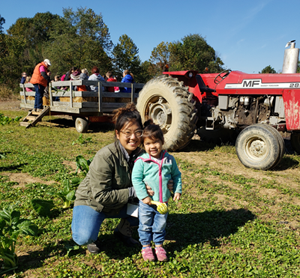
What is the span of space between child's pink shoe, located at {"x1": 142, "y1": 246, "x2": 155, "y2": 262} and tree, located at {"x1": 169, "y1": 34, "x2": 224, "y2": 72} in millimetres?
34665

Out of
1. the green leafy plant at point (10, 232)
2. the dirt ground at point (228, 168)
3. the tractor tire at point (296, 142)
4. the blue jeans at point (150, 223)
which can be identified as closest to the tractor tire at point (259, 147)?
the dirt ground at point (228, 168)

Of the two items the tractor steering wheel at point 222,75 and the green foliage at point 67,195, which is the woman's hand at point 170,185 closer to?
the green foliage at point 67,195

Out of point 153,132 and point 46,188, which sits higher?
point 153,132

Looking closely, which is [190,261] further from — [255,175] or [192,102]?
[192,102]

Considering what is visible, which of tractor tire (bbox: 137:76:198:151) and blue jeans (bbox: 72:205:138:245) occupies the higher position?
tractor tire (bbox: 137:76:198:151)

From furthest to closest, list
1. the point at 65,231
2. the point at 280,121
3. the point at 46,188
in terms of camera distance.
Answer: the point at 280,121 → the point at 46,188 → the point at 65,231

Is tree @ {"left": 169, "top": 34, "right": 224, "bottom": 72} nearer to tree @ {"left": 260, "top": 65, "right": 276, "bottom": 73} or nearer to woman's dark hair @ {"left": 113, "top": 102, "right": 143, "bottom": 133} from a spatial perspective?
tree @ {"left": 260, "top": 65, "right": 276, "bottom": 73}

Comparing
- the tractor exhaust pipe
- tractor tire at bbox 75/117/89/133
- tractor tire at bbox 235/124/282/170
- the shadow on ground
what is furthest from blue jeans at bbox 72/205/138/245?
the shadow on ground

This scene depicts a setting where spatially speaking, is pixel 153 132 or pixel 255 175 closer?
pixel 153 132

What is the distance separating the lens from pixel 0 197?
341 centimetres

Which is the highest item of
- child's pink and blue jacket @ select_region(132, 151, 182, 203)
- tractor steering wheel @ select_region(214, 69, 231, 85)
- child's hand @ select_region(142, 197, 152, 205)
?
tractor steering wheel @ select_region(214, 69, 231, 85)

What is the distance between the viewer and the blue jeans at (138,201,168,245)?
7.55 feet

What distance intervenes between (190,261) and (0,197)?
2.59m

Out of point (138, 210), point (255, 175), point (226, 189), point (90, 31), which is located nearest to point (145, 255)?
point (138, 210)
